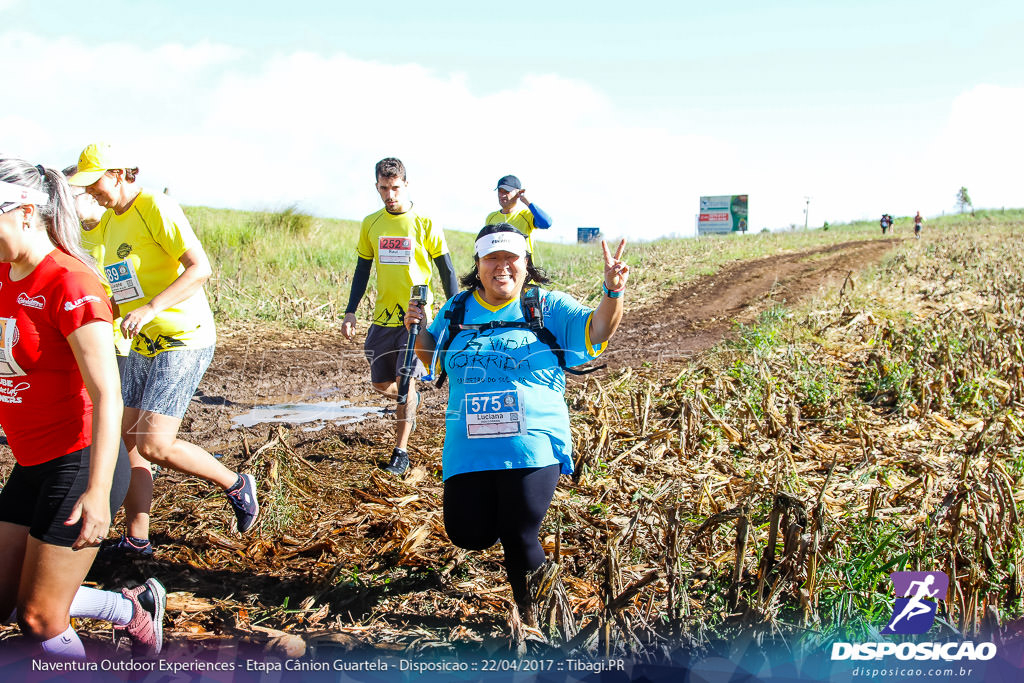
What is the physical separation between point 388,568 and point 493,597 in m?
0.62

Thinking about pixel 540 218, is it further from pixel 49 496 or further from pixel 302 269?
pixel 302 269

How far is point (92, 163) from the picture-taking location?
368 cm

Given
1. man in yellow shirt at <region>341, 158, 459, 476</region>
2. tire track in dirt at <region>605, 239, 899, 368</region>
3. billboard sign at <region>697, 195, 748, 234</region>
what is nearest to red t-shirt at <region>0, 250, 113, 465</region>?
man in yellow shirt at <region>341, 158, 459, 476</region>

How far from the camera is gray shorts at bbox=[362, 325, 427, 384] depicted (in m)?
5.45

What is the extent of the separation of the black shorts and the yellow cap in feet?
5.27

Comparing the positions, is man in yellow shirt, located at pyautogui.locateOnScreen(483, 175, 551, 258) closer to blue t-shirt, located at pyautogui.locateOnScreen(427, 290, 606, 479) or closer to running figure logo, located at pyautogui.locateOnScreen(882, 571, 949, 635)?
blue t-shirt, located at pyautogui.locateOnScreen(427, 290, 606, 479)

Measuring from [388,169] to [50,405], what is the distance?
3152 mm

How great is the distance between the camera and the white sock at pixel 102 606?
113 inches

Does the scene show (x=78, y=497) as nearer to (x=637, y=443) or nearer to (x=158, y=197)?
(x=158, y=197)

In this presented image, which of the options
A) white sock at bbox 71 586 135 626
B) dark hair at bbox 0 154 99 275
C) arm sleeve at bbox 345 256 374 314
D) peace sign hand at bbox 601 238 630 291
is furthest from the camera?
arm sleeve at bbox 345 256 374 314

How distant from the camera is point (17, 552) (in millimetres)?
2600

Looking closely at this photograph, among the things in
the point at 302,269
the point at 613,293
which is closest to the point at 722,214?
the point at 302,269

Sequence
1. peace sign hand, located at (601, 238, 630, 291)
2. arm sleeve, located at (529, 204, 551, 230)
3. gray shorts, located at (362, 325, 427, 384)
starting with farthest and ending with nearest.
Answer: arm sleeve, located at (529, 204, 551, 230), gray shorts, located at (362, 325, 427, 384), peace sign hand, located at (601, 238, 630, 291)

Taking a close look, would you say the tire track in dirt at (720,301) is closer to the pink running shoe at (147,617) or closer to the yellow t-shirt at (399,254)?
the yellow t-shirt at (399,254)
